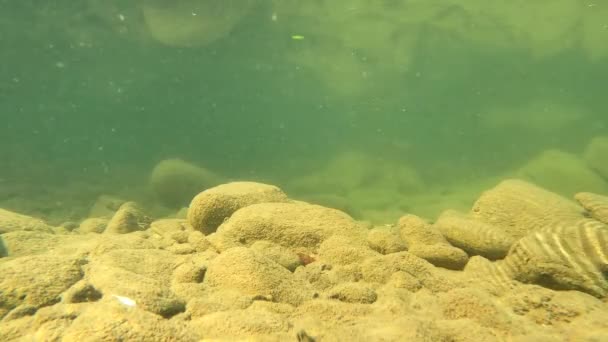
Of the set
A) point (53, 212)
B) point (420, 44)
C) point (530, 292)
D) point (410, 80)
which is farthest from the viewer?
point (410, 80)

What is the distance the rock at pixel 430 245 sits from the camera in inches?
156

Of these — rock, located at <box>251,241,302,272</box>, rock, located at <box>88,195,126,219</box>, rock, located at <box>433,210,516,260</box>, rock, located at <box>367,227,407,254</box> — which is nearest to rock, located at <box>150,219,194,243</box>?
rock, located at <box>251,241,302,272</box>

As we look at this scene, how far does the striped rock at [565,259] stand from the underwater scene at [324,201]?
16mm

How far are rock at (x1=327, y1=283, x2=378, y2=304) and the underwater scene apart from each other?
0.02 metres

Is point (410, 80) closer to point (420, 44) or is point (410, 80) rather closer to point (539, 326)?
point (420, 44)

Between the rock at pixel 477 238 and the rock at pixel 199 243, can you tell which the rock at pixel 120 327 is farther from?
the rock at pixel 477 238

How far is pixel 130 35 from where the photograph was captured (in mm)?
28219

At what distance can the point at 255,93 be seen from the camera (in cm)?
6322

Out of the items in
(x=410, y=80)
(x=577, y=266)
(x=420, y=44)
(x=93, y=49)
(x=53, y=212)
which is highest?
(x=410, y=80)

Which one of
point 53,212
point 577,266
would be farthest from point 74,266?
point 53,212

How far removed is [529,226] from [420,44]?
2487cm

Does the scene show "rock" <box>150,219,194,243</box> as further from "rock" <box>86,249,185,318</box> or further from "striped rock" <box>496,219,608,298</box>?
"striped rock" <box>496,219,608,298</box>

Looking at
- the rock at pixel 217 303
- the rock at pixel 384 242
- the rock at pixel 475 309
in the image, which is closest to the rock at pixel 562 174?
the rock at pixel 384 242

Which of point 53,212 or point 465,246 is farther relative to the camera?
point 53,212
